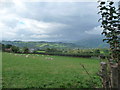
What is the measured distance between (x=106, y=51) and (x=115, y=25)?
0.49 m

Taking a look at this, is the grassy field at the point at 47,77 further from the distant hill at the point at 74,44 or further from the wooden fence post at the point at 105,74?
the distant hill at the point at 74,44

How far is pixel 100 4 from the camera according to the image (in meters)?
2.20

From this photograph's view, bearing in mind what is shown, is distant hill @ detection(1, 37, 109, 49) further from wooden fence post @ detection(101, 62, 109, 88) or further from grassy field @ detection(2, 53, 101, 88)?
grassy field @ detection(2, 53, 101, 88)

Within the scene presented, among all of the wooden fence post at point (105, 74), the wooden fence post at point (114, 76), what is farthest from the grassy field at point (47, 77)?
the wooden fence post at point (114, 76)

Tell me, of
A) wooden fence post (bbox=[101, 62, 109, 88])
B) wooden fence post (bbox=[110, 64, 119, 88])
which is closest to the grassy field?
wooden fence post (bbox=[101, 62, 109, 88])

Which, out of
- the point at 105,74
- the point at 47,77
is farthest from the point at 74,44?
the point at 105,74

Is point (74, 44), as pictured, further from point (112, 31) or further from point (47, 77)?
point (112, 31)

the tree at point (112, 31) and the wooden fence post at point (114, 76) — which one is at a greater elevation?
the tree at point (112, 31)

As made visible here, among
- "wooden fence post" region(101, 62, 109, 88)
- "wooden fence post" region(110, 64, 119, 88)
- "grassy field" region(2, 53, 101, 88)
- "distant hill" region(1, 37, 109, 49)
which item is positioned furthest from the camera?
"grassy field" region(2, 53, 101, 88)

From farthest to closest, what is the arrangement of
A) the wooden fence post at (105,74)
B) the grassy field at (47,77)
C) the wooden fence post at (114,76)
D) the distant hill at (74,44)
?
the grassy field at (47,77) < the distant hill at (74,44) < the wooden fence post at (105,74) < the wooden fence post at (114,76)

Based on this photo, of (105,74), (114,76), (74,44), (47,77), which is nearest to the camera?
(114,76)

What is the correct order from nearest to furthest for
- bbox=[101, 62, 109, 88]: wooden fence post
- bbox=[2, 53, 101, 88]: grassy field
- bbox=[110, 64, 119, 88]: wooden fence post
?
bbox=[110, 64, 119, 88]: wooden fence post < bbox=[101, 62, 109, 88]: wooden fence post < bbox=[2, 53, 101, 88]: grassy field

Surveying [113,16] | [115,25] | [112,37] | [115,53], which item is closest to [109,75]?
[115,53]

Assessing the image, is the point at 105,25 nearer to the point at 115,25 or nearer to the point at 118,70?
the point at 115,25
